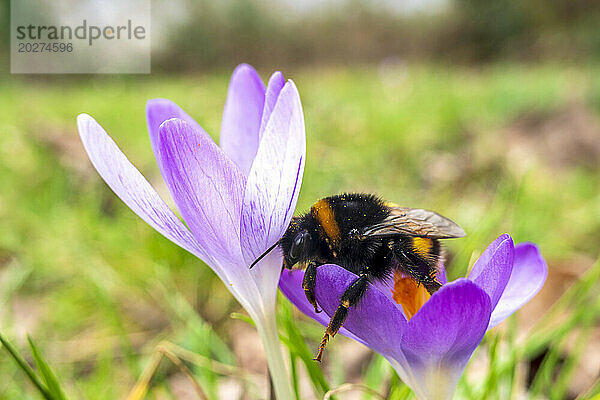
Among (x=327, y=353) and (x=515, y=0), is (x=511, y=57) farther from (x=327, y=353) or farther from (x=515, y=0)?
(x=327, y=353)

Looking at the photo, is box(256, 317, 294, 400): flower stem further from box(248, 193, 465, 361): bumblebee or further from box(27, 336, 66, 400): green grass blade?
box(27, 336, 66, 400): green grass blade

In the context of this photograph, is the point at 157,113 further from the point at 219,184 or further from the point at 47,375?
the point at 47,375

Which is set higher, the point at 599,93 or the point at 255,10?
the point at 255,10

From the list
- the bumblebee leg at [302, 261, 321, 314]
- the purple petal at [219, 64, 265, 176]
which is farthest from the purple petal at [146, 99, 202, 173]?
the bumblebee leg at [302, 261, 321, 314]

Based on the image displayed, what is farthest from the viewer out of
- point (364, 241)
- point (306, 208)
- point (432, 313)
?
point (306, 208)

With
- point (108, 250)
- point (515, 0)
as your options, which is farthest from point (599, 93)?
point (515, 0)

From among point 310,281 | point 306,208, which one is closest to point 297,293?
point 310,281
